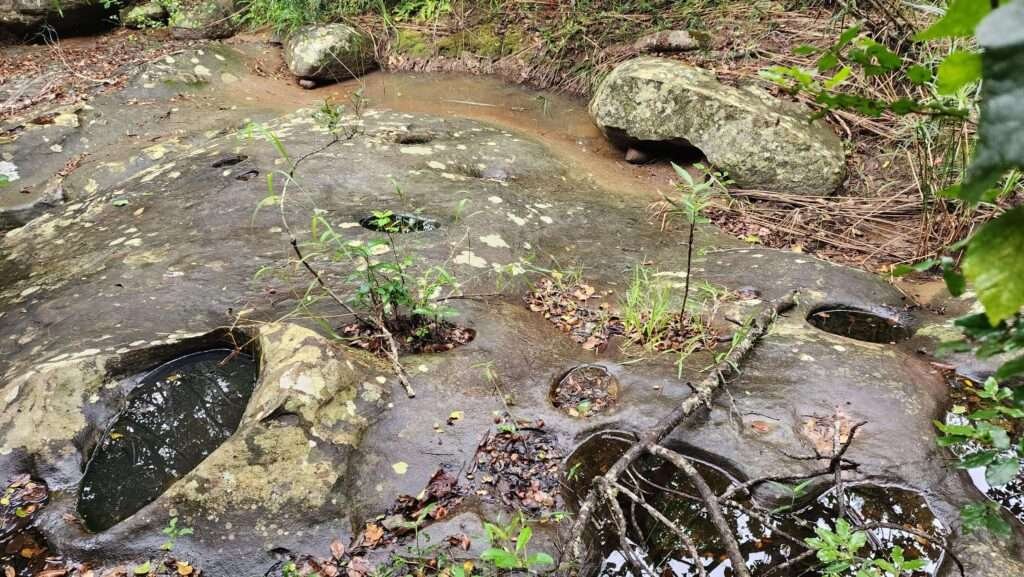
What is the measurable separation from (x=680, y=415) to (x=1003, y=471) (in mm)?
1559

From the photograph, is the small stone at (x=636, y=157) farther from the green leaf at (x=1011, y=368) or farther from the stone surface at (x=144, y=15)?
the stone surface at (x=144, y=15)

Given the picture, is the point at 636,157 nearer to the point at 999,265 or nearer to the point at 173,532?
the point at 173,532

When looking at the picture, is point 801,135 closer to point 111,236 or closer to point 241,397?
point 241,397

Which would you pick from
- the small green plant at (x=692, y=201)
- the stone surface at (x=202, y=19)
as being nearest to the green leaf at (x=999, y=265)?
the small green plant at (x=692, y=201)

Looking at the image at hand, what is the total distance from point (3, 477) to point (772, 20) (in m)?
7.16

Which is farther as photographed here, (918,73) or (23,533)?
(23,533)

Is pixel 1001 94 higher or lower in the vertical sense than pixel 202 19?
higher

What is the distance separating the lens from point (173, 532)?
230 centimetres

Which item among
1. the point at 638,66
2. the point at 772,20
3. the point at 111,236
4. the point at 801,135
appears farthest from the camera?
the point at 772,20

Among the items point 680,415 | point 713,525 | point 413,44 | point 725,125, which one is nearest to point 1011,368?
point 713,525

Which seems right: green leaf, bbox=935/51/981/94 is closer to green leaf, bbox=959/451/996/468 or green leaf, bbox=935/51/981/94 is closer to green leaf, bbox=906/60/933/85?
green leaf, bbox=906/60/933/85

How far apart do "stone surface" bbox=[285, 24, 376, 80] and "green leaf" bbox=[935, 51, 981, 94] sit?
7887 millimetres

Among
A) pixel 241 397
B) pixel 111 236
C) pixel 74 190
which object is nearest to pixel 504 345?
pixel 241 397

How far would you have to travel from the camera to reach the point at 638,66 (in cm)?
580
